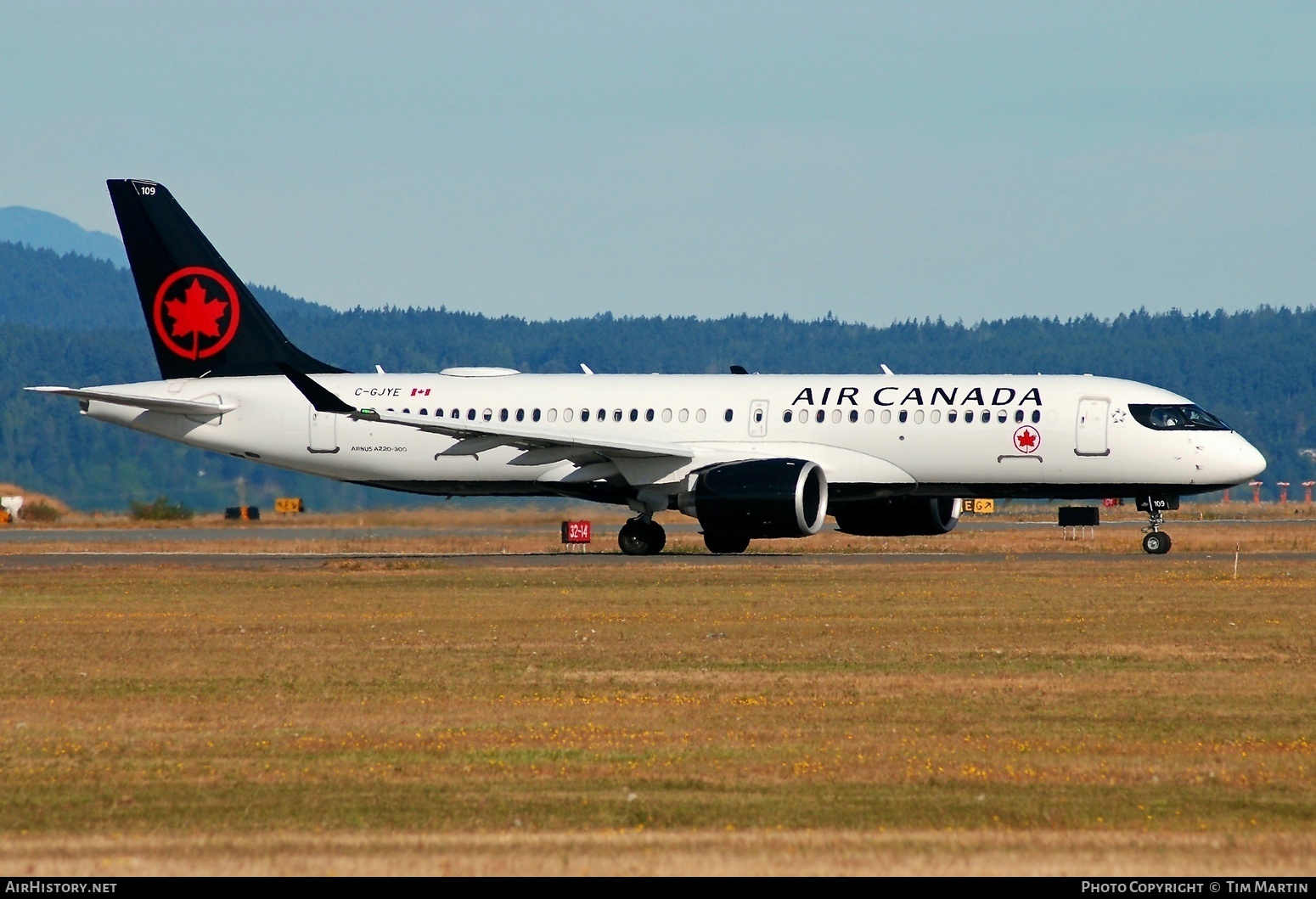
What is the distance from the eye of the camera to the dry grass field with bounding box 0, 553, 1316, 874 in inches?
388

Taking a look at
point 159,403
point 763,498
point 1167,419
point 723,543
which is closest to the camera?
point 763,498

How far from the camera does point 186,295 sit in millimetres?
42812

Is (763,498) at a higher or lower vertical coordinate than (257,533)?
higher

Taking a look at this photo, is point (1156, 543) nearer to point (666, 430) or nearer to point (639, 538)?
point (666, 430)

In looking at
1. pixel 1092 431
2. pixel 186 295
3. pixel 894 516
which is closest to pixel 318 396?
pixel 186 295

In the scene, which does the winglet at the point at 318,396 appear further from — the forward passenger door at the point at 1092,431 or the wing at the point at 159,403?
the forward passenger door at the point at 1092,431

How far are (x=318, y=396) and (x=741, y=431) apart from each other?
9.24 m

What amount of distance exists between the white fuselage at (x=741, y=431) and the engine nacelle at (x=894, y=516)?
1026 mm

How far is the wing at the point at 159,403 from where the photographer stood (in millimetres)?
40844

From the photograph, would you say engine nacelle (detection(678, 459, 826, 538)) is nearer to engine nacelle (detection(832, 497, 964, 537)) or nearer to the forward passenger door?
engine nacelle (detection(832, 497, 964, 537))

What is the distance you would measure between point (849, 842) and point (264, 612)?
52.8ft

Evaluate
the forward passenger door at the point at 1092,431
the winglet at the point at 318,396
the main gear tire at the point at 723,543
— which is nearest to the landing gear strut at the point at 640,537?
the main gear tire at the point at 723,543

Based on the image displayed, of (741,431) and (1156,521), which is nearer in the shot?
(741,431)

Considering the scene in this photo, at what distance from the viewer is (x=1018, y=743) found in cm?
1331
